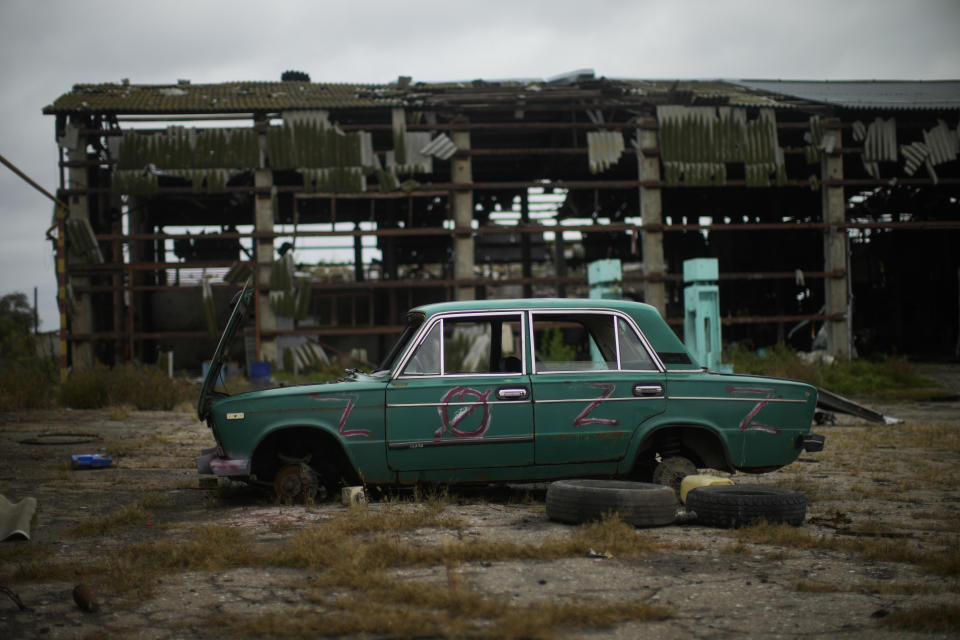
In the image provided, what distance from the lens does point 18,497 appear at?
711cm

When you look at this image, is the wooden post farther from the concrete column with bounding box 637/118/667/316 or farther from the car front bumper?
the car front bumper

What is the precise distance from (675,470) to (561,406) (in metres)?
1.04

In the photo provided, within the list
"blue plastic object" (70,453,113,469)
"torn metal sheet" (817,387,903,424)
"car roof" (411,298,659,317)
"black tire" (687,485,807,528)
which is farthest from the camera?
"torn metal sheet" (817,387,903,424)

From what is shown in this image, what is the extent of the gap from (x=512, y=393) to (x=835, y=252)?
19.5 metres

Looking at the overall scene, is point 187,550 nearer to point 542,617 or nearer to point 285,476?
point 285,476

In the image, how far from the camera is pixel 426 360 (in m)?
6.48

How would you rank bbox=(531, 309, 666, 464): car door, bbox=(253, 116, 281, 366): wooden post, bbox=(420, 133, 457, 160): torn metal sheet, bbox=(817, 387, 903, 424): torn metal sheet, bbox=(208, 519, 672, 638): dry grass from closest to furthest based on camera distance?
bbox=(208, 519, 672, 638): dry grass
bbox=(531, 309, 666, 464): car door
bbox=(817, 387, 903, 424): torn metal sheet
bbox=(253, 116, 281, 366): wooden post
bbox=(420, 133, 457, 160): torn metal sheet

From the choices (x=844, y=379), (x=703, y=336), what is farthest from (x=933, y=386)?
(x=703, y=336)

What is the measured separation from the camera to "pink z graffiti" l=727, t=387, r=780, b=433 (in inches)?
253

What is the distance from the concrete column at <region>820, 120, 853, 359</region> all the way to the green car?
1800 cm

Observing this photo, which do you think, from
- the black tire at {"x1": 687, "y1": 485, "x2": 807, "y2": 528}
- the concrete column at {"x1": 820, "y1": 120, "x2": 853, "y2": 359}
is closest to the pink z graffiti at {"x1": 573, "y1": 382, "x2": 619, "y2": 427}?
the black tire at {"x1": 687, "y1": 485, "x2": 807, "y2": 528}

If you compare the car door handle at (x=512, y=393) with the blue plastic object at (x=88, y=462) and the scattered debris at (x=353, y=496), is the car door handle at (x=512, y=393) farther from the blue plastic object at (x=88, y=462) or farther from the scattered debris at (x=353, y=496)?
the blue plastic object at (x=88, y=462)

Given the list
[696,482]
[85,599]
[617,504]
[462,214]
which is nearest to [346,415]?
[617,504]

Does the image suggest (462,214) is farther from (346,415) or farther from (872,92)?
(346,415)
